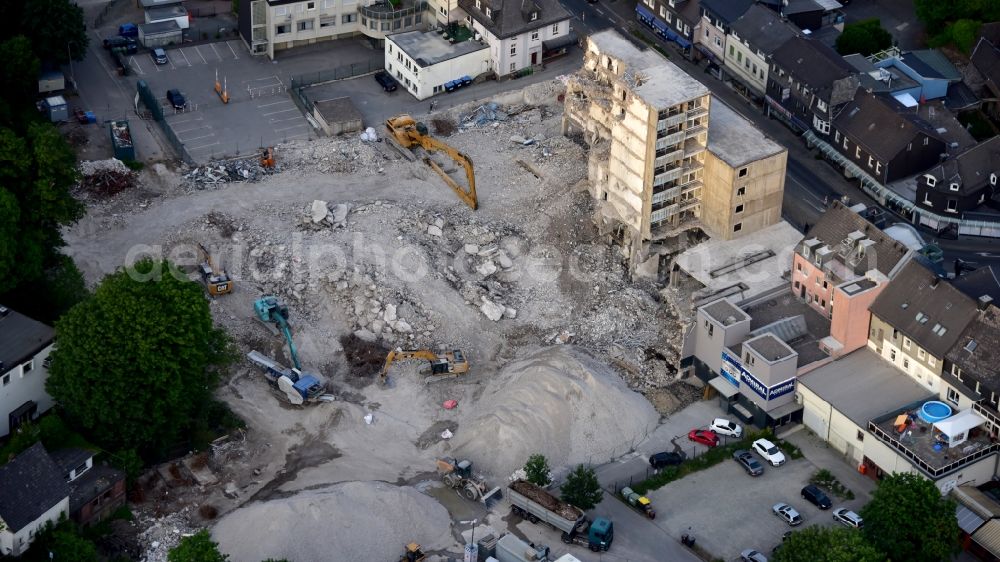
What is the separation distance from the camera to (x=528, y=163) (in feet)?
522

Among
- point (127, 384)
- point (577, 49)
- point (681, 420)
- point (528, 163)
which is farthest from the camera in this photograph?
point (577, 49)

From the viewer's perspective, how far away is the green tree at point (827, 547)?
11169cm

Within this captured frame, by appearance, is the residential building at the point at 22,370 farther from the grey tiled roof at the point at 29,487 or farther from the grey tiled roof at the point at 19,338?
the grey tiled roof at the point at 29,487

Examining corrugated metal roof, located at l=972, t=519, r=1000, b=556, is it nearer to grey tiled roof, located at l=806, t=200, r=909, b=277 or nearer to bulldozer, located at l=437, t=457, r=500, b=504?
grey tiled roof, located at l=806, t=200, r=909, b=277

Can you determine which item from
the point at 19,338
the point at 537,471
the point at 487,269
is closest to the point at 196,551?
the point at 537,471

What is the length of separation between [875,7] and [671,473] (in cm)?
7647

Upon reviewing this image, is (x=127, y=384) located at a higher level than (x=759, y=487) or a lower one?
higher

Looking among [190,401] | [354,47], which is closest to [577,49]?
[354,47]

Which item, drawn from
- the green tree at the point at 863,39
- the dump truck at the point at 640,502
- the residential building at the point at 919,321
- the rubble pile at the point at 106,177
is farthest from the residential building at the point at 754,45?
the rubble pile at the point at 106,177

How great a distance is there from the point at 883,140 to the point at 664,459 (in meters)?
44.7

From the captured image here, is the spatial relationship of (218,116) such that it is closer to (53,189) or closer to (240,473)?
(53,189)

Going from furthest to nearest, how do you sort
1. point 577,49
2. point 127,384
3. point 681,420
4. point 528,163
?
point 577,49, point 528,163, point 681,420, point 127,384

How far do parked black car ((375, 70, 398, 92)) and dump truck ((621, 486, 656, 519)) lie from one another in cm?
6251

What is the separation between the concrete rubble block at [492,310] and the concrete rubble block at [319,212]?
57.3 ft
